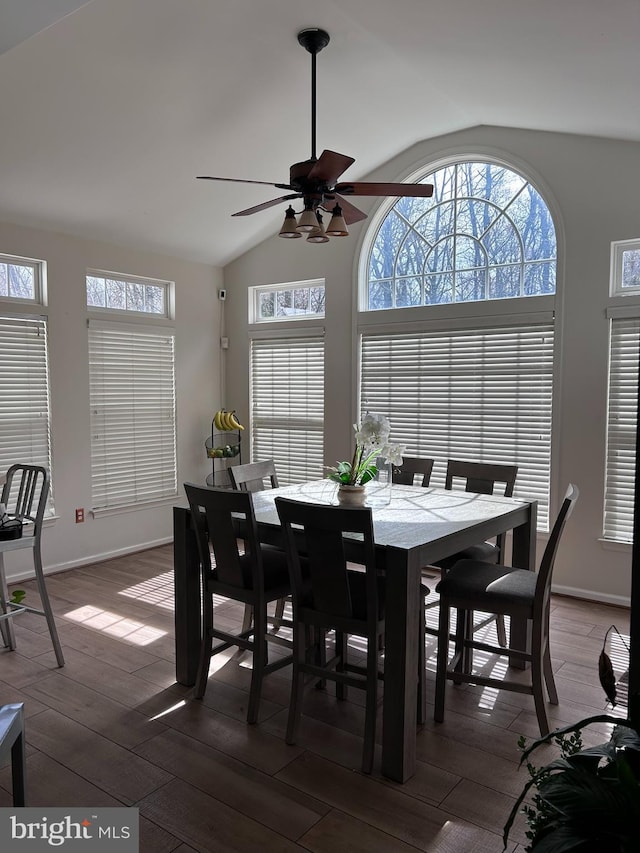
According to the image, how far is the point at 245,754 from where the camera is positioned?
256 centimetres

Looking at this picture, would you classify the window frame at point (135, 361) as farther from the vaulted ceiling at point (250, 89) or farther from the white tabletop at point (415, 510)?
the white tabletop at point (415, 510)

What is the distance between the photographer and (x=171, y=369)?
583 cm

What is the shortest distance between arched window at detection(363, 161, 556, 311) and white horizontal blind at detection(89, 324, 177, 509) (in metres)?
1.99

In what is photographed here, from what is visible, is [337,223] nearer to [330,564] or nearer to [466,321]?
[330,564]

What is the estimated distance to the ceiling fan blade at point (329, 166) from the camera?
274cm

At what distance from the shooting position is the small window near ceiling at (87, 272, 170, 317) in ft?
17.1

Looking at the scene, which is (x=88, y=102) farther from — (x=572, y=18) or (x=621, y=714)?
(x=621, y=714)

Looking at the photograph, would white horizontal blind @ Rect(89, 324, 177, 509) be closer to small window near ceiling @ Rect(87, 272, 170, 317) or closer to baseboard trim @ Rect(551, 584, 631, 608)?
small window near ceiling @ Rect(87, 272, 170, 317)

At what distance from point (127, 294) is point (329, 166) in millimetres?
3172

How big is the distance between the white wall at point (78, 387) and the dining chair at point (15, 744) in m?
3.21

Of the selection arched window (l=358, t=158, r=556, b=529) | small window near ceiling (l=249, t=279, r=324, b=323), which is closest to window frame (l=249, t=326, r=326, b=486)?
small window near ceiling (l=249, t=279, r=324, b=323)

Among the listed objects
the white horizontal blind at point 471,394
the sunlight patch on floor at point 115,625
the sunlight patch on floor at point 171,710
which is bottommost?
the sunlight patch on floor at point 171,710

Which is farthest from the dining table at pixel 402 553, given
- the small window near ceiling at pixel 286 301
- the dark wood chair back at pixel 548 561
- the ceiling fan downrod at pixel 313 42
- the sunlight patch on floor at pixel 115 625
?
the small window near ceiling at pixel 286 301

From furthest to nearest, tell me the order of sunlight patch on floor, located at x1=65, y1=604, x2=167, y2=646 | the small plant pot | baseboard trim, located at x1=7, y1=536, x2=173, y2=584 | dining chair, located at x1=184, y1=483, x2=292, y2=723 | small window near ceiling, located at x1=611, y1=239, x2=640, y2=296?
baseboard trim, located at x1=7, y1=536, x2=173, y2=584
small window near ceiling, located at x1=611, y1=239, x2=640, y2=296
sunlight patch on floor, located at x1=65, y1=604, x2=167, y2=646
the small plant pot
dining chair, located at x1=184, y1=483, x2=292, y2=723
